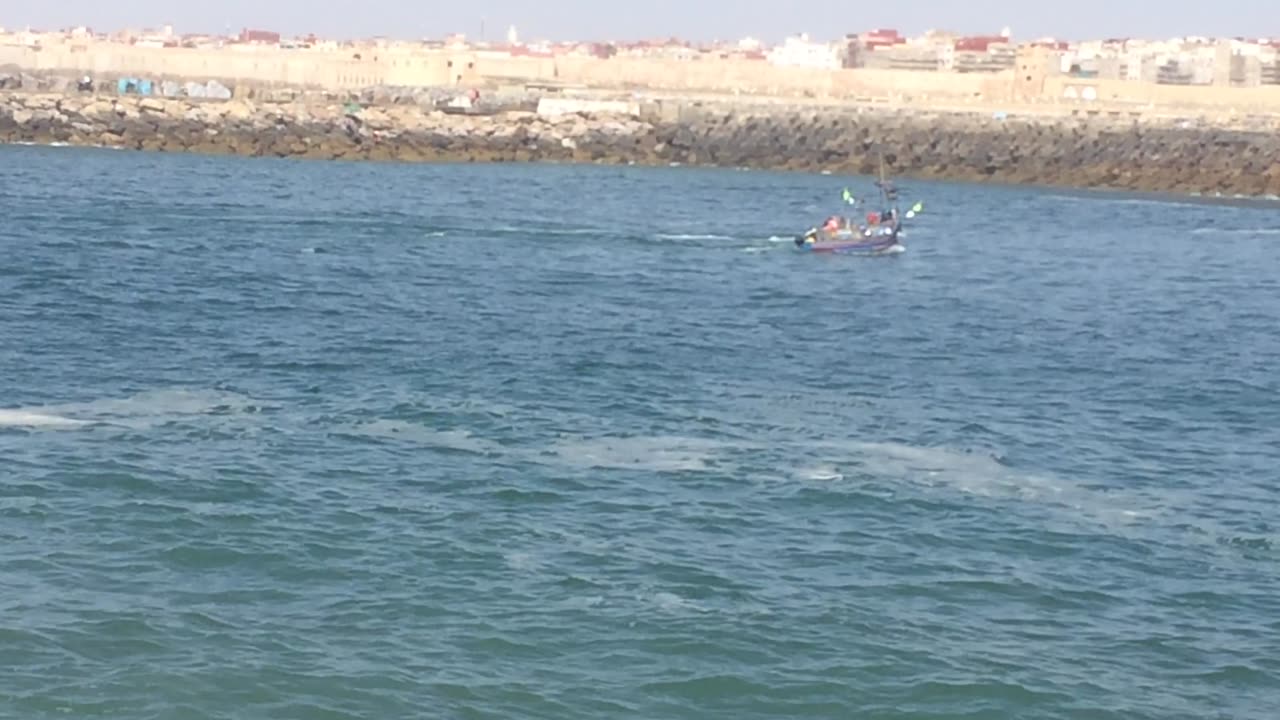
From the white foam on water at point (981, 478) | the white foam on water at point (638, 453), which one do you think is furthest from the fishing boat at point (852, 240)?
the white foam on water at point (638, 453)

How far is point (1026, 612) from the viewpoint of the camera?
15.5m

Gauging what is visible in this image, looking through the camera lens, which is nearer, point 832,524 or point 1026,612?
point 1026,612

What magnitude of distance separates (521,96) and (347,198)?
3443 cm

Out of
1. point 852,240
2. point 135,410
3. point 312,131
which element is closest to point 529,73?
point 312,131

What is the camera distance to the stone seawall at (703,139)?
66250mm

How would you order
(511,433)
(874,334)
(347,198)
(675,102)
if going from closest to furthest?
(511,433)
(874,334)
(347,198)
(675,102)

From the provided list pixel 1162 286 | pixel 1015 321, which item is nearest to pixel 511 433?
pixel 1015 321

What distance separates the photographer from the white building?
441 feet

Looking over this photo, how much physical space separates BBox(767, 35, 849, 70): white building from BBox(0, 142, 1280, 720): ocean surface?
9929 cm

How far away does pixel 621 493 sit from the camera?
18.4 metres

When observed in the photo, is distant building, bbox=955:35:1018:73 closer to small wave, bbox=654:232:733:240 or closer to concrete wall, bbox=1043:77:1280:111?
concrete wall, bbox=1043:77:1280:111

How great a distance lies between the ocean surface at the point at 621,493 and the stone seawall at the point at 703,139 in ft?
98.2

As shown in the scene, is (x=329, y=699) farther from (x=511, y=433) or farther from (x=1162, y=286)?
(x=1162, y=286)

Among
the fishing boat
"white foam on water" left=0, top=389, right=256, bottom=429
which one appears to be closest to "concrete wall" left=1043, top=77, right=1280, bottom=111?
the fishing boat
